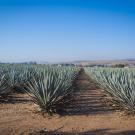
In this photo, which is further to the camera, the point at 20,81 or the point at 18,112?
the point at 20,81

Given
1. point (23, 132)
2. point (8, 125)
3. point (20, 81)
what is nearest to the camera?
point (23, 132)

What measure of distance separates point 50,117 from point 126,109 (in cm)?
222

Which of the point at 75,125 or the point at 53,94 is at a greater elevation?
the point at 53,94

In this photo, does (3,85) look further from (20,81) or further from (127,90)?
(127,90)

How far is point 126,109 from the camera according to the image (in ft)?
27.2

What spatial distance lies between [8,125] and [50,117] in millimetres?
1372

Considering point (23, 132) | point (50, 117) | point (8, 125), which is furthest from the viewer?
point (50, 117)

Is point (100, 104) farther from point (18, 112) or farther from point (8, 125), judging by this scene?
point (8, 125)

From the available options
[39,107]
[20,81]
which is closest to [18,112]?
[39,107]

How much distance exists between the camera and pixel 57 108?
855 cm

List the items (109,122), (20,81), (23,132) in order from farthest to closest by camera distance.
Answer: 1. (20,81)
2. (109,122)
3. (23,132)

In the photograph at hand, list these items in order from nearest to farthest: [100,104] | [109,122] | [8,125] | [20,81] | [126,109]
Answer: [8,125] < [109,122] < [126,109] < [100,104] < [20,81]

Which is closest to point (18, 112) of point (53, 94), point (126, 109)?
point (53, 94)

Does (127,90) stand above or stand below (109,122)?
above
